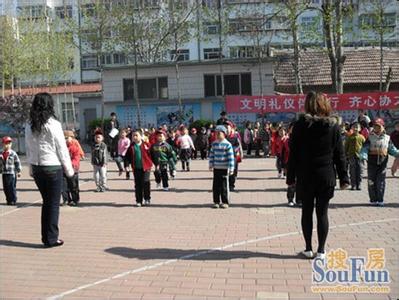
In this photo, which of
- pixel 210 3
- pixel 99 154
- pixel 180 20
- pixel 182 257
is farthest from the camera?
pixel 210 3

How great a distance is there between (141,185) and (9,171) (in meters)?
3.20

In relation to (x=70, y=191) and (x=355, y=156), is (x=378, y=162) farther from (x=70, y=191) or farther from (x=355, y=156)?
(x=70, y=191)

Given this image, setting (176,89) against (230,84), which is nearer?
(230,84)

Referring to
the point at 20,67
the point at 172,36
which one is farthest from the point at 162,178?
the point at 20,67

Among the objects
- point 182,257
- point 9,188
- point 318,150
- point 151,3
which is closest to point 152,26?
A: point 151,3

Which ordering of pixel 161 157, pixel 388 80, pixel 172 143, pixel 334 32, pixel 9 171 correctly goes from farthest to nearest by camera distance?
pixel 388 80 → pixel 334 32 → pixel 172 143 → pixel 161 157 → pixel 9 171

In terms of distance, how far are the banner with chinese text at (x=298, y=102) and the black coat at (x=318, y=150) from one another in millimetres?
15662

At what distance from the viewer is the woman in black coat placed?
5.75 m

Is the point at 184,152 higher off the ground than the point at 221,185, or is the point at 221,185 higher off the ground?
the point at 184,152

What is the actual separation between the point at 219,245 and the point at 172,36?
28.5m

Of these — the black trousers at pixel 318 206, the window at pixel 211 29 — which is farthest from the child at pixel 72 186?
the window at pixel 211 29

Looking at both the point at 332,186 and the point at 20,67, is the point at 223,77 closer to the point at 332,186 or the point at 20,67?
the point at 20,67

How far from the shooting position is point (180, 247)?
6.66m

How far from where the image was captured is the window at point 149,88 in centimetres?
2831
